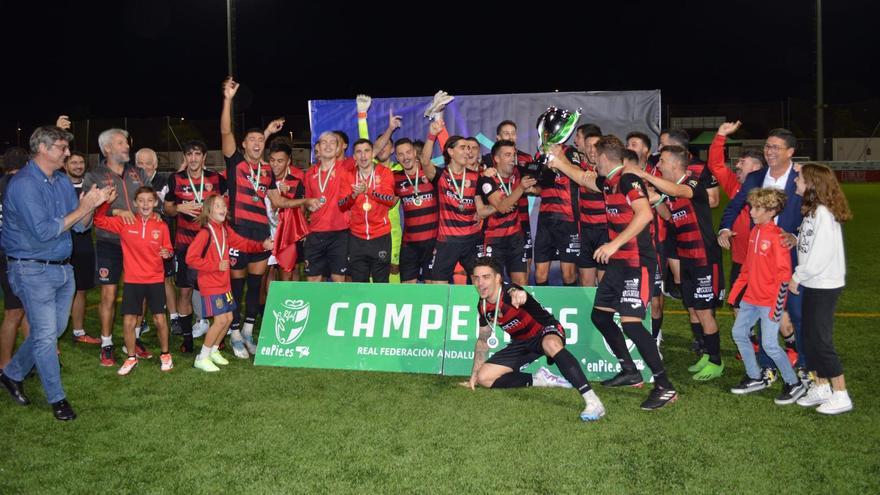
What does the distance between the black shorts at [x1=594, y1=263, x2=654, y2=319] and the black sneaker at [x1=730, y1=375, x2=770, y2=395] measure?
3.67 feet

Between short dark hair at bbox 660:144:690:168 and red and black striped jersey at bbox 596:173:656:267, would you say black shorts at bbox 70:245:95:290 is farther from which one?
short dark hair at bbox 660:144:690:168

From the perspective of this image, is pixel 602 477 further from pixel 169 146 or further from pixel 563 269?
pixel 169 146

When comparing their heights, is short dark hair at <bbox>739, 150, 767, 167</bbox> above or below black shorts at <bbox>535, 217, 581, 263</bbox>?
above

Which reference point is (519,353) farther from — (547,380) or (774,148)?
(774,148)

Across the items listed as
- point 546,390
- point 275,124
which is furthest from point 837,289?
point 275,124

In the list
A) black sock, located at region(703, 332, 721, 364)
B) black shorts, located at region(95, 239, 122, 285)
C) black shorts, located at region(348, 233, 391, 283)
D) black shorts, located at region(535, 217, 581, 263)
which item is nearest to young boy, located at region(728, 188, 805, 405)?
black sock, located at region(703, 332, 721, 364)

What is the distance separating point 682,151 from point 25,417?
613 cm

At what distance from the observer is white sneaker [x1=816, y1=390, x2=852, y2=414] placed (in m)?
5.76

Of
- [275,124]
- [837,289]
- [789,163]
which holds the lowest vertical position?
[837,289]

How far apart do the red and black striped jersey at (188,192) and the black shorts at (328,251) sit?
1147 millimetres

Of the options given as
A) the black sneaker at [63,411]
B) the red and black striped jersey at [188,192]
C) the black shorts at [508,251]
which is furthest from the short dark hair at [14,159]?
the black shorts at [508,251]

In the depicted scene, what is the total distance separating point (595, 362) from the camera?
690 centimetres

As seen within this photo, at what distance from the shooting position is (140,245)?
7.35 meters

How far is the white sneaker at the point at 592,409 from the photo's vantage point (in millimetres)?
5688
